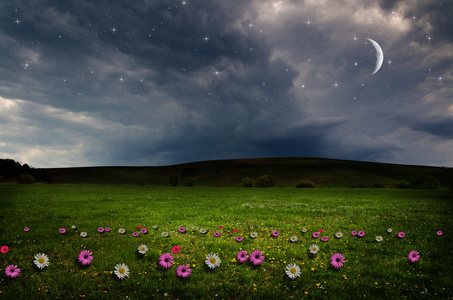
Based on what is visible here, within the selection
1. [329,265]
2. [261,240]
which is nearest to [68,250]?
[261,240]

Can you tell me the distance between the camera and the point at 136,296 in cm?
488

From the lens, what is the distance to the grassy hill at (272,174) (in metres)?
91.9

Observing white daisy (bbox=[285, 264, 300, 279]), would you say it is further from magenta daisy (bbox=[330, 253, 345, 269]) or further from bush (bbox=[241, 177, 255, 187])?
bush (bbox=[241, 177, 255, 187])

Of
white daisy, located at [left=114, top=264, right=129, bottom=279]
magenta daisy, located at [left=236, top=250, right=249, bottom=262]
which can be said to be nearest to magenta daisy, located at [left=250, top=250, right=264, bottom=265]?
magenta daisy, located at [left=236, top=250, right=249, bottom=262]

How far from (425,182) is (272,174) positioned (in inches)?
2201

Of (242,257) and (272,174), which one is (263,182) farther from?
(242,257)

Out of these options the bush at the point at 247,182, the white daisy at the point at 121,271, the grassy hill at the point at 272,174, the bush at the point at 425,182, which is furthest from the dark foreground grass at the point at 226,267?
the grassy hill at the point at 272,174

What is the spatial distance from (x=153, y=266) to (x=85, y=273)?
5.29ft

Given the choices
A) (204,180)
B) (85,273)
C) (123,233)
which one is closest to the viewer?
(85,273)

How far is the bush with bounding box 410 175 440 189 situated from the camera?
2240 inches

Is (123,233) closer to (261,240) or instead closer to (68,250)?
(68,250)

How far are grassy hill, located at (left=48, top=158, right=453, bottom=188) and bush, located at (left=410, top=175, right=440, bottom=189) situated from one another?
21.1m

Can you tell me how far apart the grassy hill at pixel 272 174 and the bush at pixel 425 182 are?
21122 mm

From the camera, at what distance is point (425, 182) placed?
189ft
